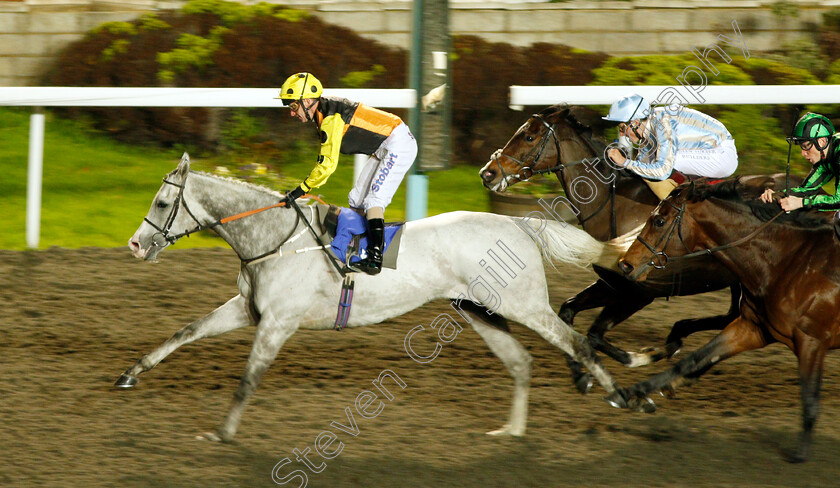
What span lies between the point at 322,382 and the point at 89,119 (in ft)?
20.8

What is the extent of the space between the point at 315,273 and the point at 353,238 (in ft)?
0.87

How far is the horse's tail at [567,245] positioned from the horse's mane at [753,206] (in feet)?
1.85

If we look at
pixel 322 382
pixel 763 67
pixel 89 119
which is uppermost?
pixel 763 67

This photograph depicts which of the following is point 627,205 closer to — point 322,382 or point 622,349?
point 622,349

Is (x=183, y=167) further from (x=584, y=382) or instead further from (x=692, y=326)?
(x=692, y=326)

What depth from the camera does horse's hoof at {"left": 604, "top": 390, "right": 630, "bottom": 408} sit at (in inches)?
196

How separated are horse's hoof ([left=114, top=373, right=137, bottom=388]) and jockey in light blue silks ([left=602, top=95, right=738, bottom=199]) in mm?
3136

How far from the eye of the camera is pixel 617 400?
498 centimetres

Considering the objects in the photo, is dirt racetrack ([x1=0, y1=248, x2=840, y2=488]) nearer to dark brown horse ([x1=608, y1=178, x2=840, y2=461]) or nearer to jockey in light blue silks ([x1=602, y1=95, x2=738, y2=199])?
dark brown horse ([x1=608, y1=178, x2=840, y2=461])

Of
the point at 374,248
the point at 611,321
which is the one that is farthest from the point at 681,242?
the point at 374,248

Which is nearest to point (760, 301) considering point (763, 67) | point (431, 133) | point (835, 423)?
point (835, 423)

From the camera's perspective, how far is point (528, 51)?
1041 cm

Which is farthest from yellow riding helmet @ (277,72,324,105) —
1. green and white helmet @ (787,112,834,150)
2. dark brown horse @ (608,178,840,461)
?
green and white helmet @ (787,112,834,150)

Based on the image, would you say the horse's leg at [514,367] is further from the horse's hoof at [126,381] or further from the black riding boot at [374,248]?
the horse's hoof at [126,381]
